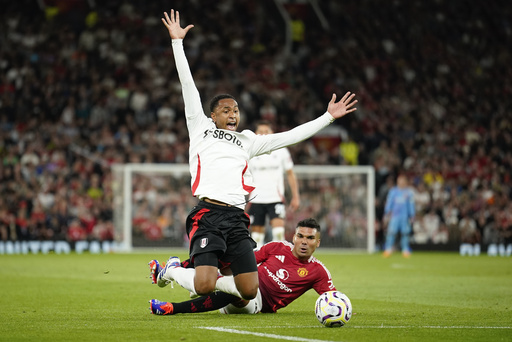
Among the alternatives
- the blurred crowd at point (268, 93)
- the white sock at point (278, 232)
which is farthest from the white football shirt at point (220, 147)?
the blurred crowd at point (268, 93)

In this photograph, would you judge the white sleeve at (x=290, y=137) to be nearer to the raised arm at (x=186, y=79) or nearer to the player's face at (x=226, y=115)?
the player's face at (x=226, y=115)

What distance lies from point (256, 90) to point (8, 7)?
843 centimetres

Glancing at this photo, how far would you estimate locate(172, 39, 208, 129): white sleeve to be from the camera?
7949mm

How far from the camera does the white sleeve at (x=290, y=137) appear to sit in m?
8.04

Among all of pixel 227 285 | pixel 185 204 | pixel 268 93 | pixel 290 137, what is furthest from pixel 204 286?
pixel 268 93

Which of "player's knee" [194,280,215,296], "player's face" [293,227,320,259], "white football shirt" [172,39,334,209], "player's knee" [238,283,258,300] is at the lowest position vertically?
"player's knee" [238,283,258,300]

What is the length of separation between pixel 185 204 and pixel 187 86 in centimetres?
1484

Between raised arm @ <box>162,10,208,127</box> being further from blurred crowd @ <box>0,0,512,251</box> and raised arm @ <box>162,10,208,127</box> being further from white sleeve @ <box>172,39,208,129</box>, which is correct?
blurred crowd @ <box>0,0,512,251</box>

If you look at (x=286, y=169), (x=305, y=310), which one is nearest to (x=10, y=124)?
(x=286, y=169)

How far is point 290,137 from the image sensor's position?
26.5 ft

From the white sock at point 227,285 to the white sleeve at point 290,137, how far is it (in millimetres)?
1211

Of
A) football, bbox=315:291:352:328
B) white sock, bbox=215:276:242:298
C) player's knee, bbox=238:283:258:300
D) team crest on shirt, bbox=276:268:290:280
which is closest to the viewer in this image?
football, bbox=315:291:352:328

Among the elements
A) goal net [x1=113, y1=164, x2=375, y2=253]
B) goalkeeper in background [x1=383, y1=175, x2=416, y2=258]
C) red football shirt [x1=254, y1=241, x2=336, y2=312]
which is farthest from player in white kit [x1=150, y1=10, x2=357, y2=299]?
goal net [x1=113, y1=164, x2=375, y2=253]

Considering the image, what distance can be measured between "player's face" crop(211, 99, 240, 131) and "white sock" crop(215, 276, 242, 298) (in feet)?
A: 4.61
